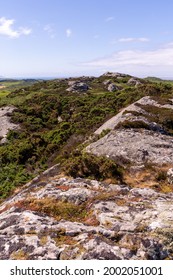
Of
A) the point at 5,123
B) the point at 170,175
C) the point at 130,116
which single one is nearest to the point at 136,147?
the point at 170,175

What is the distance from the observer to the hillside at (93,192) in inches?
468

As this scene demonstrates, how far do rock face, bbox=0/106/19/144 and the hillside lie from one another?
856mm

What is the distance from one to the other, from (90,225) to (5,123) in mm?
40901

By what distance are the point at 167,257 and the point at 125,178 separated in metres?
Answer: 10.7

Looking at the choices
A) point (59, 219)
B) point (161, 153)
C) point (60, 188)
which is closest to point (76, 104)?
point (161, 153)

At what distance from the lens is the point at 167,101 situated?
45531 millimetres

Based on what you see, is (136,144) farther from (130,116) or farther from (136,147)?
(130,116)

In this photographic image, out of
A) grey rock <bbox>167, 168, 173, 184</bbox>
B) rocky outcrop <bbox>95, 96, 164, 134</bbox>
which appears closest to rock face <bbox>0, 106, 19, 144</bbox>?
rocky outcrop <bbox>95, 96, 164, 134</bbox>

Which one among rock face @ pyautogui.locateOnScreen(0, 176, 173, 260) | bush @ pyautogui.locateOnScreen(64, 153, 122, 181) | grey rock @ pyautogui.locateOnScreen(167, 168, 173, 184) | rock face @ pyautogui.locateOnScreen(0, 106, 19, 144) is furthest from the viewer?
rock face @ pyautogui.locateOnScreen(0, 106, 19, 144)

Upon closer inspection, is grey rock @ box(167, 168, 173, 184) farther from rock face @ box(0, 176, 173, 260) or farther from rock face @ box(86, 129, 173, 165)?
rock face @ box(0, 176, 173, 260)

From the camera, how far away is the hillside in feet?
39.0

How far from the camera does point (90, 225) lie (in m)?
13.6

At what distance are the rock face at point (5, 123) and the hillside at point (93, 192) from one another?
86 centimetres
